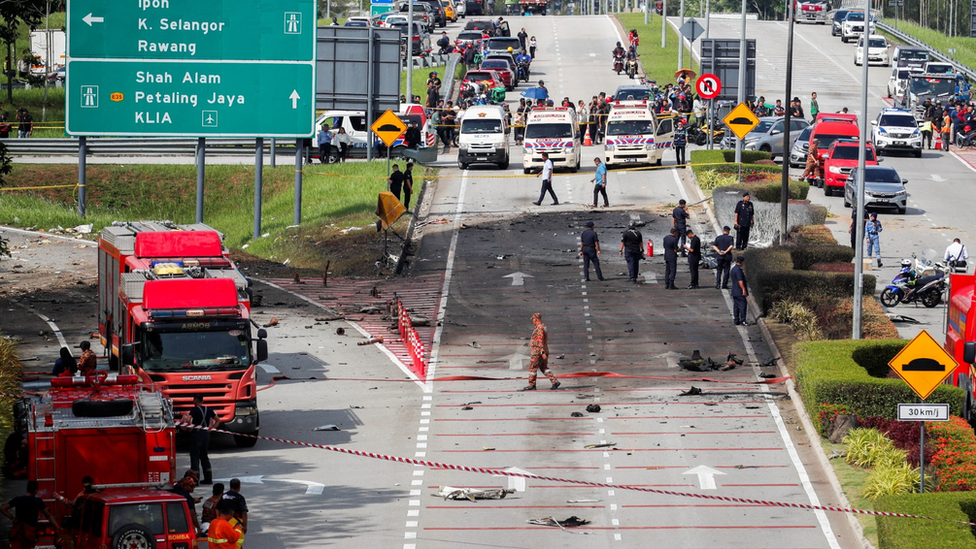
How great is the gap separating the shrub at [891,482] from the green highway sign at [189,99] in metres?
23.7

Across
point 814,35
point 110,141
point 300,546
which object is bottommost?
point 300,546

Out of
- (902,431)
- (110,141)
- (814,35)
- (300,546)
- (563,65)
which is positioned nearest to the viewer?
(300,546)

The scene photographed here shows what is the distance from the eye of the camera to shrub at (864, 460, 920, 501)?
2005 cm

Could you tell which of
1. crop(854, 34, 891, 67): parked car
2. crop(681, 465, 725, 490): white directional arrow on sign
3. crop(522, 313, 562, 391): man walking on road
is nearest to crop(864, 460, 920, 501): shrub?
crop(681, 465, 725, 490): white directional arrow on sign

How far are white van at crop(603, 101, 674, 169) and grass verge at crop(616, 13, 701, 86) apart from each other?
24837mm

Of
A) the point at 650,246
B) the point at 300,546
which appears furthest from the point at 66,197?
the point at 300,546

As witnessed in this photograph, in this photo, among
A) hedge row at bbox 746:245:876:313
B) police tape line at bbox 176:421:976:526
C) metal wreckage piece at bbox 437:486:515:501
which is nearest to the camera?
police tape line at bbox 176:421:976:526

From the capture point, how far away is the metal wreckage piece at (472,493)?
2066 cm

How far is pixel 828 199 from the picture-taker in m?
49.4

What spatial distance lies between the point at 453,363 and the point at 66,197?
2576 cm

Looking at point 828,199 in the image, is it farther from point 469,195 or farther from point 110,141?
point 110,141

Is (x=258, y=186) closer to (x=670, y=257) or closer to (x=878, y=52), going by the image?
(x=670, y=257)

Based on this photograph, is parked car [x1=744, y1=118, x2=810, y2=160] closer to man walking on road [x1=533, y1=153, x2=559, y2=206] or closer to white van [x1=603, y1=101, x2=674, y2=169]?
white van [x1=603, y1=101, x2=674, y2=169]

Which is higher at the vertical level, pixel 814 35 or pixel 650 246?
pixel 814 35
